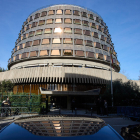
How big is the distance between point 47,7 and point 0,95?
106 feet

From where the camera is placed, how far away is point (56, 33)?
40.0m

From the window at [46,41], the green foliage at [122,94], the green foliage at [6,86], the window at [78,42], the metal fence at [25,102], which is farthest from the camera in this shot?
the window at [78,42]

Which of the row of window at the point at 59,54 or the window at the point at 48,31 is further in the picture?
the window at the point at 48,31

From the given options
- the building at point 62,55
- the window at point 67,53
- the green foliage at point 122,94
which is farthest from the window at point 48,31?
the green foliage at point 122,94

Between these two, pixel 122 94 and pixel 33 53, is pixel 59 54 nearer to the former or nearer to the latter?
pixel 33 53

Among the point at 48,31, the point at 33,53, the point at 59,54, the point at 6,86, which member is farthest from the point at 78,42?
the point at 6,86

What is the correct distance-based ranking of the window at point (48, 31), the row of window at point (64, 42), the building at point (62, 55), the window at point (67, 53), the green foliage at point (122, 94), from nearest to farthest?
the green foliage at point (122, 94) → the building at point (62, 55) → the window at point (67, 53) → the row of window at point (64, 42) → the window at point (48, 31)

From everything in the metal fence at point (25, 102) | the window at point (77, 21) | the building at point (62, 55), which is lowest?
the metal fence at point (25, 102)

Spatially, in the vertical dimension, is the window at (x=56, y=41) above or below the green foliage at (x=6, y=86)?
above

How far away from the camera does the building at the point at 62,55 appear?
33.0 metres

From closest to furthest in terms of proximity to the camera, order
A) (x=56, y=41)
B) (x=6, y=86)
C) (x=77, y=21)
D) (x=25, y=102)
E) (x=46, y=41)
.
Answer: (x=25, y=102)
(x=6, y=86)
(x=56, y=41)
(x=46, y=41)
(x=77, y=21)

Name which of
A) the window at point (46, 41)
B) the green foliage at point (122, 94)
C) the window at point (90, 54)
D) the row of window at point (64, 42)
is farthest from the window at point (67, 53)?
the green foliage at point (122, 94)

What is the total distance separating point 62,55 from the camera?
3756cm

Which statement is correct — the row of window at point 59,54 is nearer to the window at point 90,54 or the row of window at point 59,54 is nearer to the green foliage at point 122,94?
the window at point 90,54
